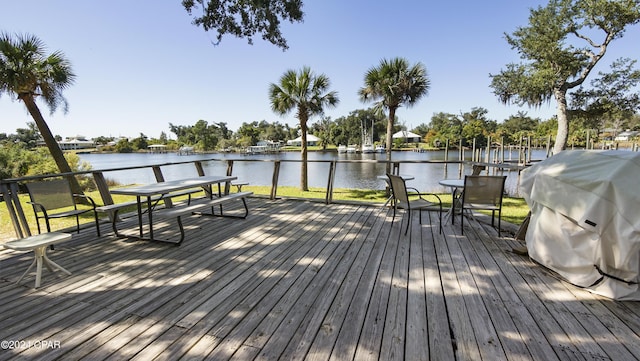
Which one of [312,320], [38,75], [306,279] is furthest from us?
[38,75]

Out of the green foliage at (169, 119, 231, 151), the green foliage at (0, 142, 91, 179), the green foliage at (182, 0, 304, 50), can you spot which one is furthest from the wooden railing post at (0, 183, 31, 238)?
the green foliage at (169, 119, 231, 151)

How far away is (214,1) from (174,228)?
4.55 meters

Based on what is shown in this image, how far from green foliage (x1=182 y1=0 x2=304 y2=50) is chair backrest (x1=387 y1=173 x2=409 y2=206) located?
163 inches

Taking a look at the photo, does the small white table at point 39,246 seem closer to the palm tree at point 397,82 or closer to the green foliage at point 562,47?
the palm tree at point 397,82

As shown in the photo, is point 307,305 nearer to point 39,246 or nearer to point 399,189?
point 399,189

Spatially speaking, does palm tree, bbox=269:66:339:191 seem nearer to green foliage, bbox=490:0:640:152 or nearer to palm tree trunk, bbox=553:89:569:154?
green foliage, bbox=490:0:640:152

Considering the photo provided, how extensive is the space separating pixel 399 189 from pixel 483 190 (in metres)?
1.07

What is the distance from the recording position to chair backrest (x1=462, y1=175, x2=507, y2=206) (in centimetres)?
348

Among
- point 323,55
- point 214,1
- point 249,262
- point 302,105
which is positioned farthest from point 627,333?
point 323,55

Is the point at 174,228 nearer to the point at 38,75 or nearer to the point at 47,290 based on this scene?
the point at 47,290

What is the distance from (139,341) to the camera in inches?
63.2

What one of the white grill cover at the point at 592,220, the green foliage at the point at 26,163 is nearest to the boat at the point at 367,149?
the green foliage at the point at 26,163

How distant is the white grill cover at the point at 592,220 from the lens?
6.23ft

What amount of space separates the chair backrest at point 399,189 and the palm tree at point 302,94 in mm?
7612
